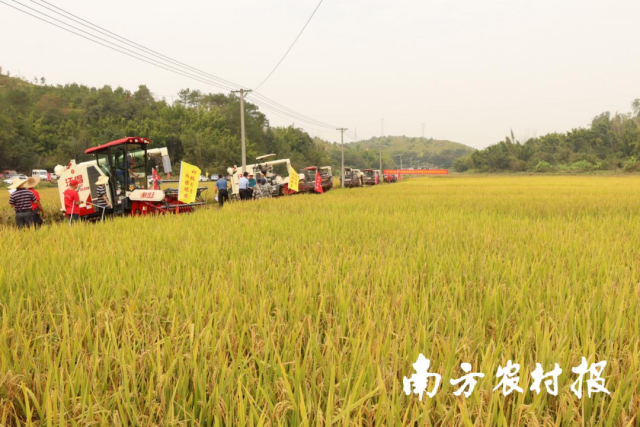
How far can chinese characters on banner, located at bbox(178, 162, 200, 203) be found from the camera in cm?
933

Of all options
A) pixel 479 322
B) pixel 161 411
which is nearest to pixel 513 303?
pixel 479 322

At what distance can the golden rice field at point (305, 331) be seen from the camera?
1338 mm

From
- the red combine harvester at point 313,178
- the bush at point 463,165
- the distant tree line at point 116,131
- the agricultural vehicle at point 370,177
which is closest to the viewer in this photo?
the red combine harvester at point 313,178

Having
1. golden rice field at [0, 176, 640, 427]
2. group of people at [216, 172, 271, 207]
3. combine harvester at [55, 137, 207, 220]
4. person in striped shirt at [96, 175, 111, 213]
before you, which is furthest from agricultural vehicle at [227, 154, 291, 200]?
golden rice field at [0, 176, 640, 427]

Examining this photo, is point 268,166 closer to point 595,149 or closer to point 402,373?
point 402,373

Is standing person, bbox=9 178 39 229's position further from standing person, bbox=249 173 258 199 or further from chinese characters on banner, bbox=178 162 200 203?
standing person, bbox=249 173 258 199

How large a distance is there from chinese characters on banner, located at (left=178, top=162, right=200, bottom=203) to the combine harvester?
13.2 inches

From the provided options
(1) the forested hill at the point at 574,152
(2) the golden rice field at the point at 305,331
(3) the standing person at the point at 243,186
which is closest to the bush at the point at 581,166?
(1) the forested hill at the point at 574,152

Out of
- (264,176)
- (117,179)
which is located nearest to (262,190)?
(264,176)

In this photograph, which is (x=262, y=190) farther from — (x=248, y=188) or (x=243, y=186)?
(x=243, y=186)

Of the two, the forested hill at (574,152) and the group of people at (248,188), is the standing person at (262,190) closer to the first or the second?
the group of people at (248,188)

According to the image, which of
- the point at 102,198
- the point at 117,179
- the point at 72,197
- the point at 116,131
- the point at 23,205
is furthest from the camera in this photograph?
the point at 116,131

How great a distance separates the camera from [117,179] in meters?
9.54

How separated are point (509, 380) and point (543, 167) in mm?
84416
